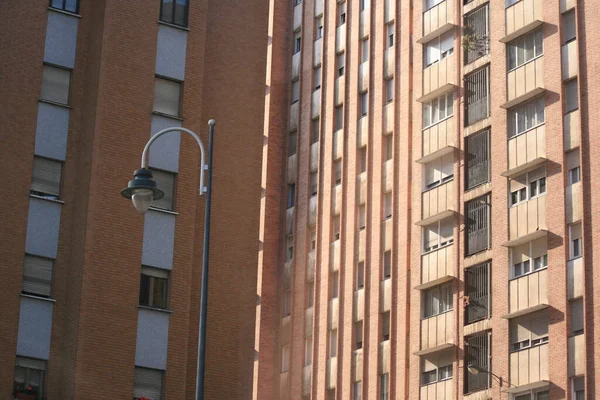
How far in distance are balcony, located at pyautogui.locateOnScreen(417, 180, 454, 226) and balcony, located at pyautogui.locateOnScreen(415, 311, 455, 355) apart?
11.5 feet

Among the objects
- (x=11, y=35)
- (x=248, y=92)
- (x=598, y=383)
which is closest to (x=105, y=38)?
(x=11, y=35)

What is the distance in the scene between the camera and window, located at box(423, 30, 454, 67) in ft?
173

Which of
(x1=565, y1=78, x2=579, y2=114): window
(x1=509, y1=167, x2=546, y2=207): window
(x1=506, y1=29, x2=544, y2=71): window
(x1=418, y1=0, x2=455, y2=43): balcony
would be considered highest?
(x1=418, y1=0, x2=455, y2=43): balcony

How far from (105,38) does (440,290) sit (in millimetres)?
14891

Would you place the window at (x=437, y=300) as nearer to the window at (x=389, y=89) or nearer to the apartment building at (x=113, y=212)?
the apartment building at (x=113, y=212)

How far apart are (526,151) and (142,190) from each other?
834 inches

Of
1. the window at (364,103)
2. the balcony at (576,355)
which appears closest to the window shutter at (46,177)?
the balcony at (576,355)

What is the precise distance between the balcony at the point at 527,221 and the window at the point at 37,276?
1485cm

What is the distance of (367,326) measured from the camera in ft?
174

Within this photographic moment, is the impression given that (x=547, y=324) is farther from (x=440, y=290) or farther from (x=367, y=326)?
(x=367, y=326)

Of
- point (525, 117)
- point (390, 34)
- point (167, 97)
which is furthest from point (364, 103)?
point (167, 97)

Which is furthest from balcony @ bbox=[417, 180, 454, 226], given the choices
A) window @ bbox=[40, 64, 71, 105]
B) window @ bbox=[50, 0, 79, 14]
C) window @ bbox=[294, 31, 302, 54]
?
window @ bbox=[50, 0, 79, 14]

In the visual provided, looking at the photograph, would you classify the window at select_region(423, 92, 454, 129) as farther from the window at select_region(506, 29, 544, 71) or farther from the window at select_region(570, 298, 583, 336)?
the window at select_region(570, 298, 583, 336)

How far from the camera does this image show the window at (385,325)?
52438mm
